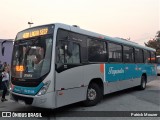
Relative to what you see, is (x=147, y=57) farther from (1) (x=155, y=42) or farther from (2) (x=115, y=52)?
(1) (x=155, y=42)

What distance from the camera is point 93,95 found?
8922 millimetres

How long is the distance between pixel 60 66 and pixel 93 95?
250cm

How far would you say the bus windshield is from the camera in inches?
273

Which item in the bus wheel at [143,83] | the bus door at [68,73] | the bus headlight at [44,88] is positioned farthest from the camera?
the bus wheel at [143,83]

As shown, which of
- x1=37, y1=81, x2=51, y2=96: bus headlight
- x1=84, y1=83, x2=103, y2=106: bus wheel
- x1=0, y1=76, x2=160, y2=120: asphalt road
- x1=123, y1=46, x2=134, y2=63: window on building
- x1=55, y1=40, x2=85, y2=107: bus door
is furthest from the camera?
x1=123, y1=46, x2=134, y2=63: window on building

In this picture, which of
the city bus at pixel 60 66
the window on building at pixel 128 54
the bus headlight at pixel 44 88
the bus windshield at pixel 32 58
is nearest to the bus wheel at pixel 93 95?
the city bus at pixel 60 66

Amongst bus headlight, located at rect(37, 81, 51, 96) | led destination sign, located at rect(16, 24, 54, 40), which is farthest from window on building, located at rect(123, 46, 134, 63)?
bus headlight, located at rect(37, 81, 51, 96)

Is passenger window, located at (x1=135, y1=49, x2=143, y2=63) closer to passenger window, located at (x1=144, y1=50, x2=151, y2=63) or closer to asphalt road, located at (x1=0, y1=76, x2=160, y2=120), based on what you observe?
passenger window, located at (x1=144, y1=50, x2=151, y2=63)

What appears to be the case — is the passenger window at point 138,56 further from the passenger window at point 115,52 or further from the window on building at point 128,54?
the passenger window at point 115,52

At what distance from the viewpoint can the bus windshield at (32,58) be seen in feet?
22.8

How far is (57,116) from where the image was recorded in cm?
735

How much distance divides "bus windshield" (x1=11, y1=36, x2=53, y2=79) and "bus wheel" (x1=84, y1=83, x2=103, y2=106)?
2.50m

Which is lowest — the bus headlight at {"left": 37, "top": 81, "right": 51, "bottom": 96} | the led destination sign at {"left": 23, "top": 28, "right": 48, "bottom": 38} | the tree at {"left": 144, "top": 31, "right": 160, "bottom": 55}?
the bus headlight at {"left": 37, "top": 81, "right": 51, "bottom": 96}

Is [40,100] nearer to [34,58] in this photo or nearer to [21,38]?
[34,58]
